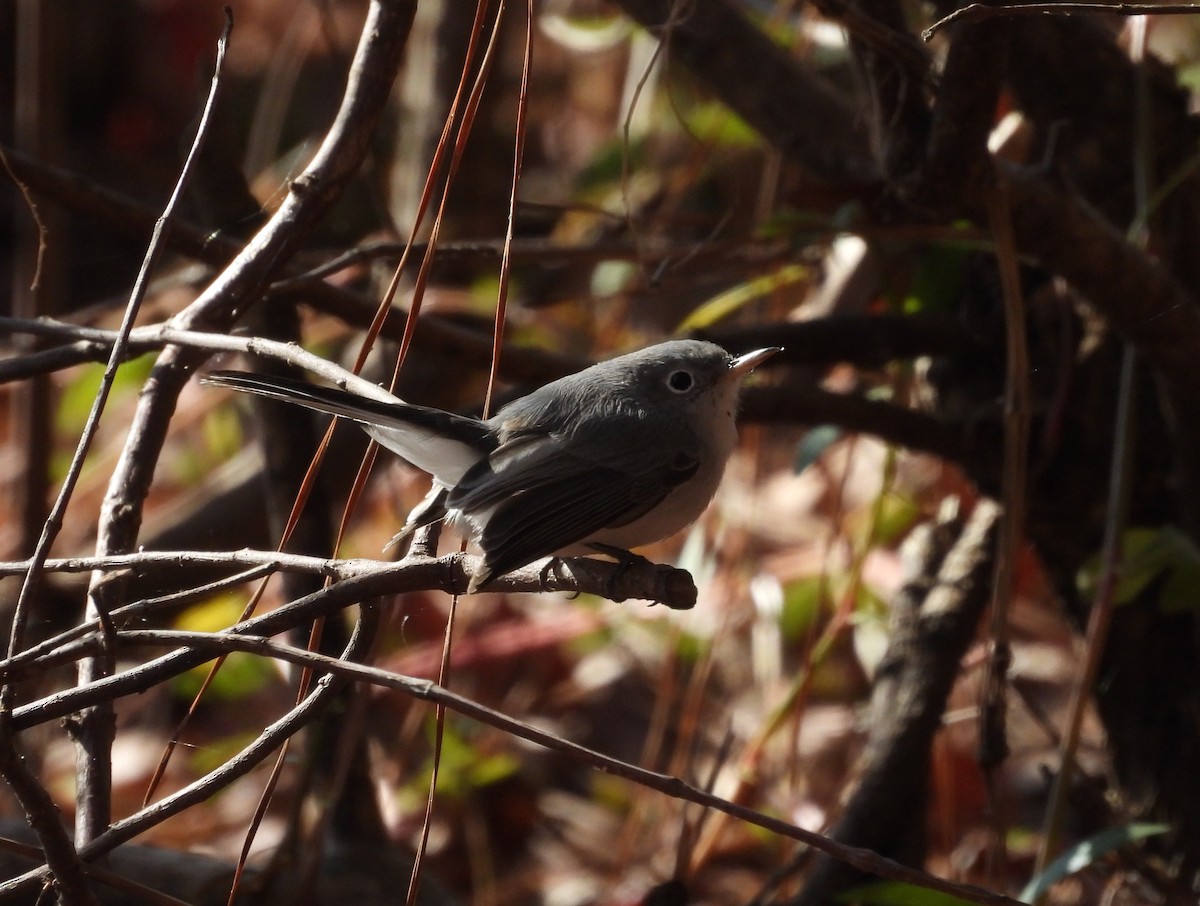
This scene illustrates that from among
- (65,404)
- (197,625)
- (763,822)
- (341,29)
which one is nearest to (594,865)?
(197,625)

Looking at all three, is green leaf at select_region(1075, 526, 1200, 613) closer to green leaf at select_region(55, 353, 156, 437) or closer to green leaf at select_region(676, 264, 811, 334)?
green leaf at select_region(676, 264, 811, 334)

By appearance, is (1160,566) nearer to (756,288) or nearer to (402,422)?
(756,288)

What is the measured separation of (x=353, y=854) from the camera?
9.52 feet

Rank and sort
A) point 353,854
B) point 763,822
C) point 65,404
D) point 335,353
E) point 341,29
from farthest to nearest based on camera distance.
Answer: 1. point 341,29
2. point 65,404
3. point 335,353
4. point 353,854
5. point 763,822

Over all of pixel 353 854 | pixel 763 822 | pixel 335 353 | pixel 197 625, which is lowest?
pixel 763 822

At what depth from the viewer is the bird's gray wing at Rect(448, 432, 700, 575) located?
2.12m

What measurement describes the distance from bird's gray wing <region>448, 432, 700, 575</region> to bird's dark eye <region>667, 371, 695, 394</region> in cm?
20

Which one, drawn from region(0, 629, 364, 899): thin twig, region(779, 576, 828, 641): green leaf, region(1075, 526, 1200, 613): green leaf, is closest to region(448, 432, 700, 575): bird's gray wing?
region(0, 629, 364, 899): thin twig

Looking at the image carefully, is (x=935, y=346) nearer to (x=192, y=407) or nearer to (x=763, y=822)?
(x=763, y=822)

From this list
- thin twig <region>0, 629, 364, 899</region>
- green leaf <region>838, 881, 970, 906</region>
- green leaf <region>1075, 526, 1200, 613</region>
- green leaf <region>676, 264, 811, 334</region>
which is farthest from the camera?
green leaf <region>676, 264, 811, 334</region>

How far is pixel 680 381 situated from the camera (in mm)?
2746

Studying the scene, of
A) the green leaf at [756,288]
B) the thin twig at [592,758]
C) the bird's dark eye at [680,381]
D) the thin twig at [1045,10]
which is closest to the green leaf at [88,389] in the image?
the green leaf at [756,288]

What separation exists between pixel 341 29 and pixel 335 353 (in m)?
3.03

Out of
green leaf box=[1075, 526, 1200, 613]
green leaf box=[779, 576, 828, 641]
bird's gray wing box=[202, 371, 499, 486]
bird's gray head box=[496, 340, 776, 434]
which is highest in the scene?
green leaf box=[779, 576, 828, 641]
